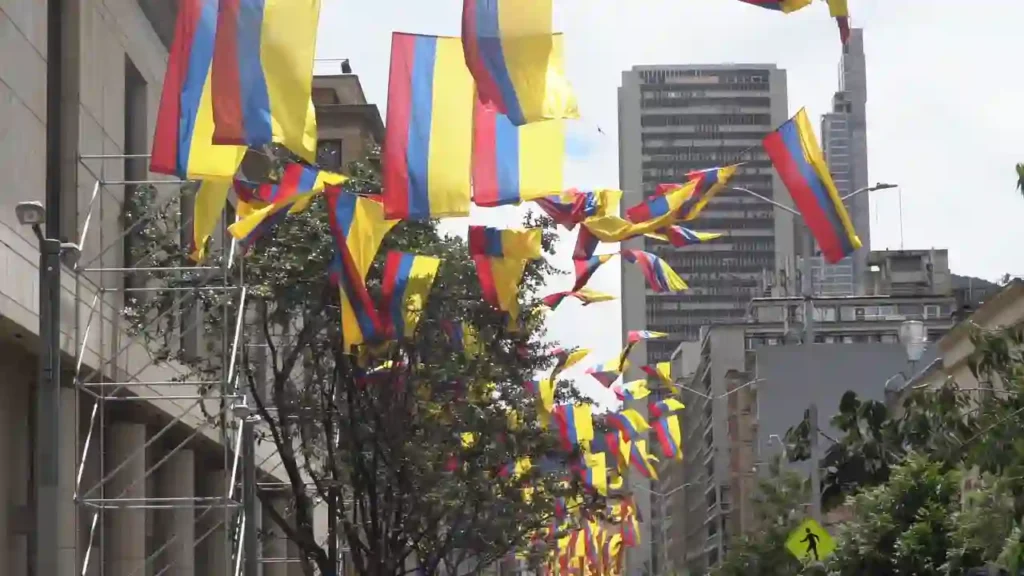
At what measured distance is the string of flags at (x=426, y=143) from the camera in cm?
1808

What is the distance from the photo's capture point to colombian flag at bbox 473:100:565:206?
66.4 feet

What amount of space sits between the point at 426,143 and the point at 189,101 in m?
2.49

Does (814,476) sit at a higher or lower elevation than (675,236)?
lower

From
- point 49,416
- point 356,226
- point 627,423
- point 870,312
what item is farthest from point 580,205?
point 870,312

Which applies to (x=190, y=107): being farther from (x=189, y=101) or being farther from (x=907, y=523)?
(x=907, y=523)

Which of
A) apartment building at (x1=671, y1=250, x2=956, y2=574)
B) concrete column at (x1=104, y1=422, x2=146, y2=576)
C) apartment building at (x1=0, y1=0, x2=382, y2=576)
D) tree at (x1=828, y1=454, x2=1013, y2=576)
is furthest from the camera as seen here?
apartment building at (x1=671, y1=250, x2=956, y2=574)

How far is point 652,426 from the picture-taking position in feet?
176

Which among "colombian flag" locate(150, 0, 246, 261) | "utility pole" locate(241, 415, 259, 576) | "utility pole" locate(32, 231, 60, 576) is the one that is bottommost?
"utility pole" locate(241, 415, 259, 576)

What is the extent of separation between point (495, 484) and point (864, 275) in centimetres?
9441

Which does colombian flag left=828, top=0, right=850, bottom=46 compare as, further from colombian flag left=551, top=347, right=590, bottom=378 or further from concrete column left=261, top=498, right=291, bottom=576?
concrete column left=261, top=498, right=291, bottom=576

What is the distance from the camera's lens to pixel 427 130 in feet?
66.4

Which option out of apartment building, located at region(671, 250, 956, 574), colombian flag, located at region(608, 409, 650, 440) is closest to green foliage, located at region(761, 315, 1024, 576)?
colombian flag, located at region(608, 409, 650, 440)

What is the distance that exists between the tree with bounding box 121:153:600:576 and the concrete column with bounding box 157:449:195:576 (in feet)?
8.73

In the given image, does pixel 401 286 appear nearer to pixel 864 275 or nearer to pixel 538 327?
pixel 538 327
